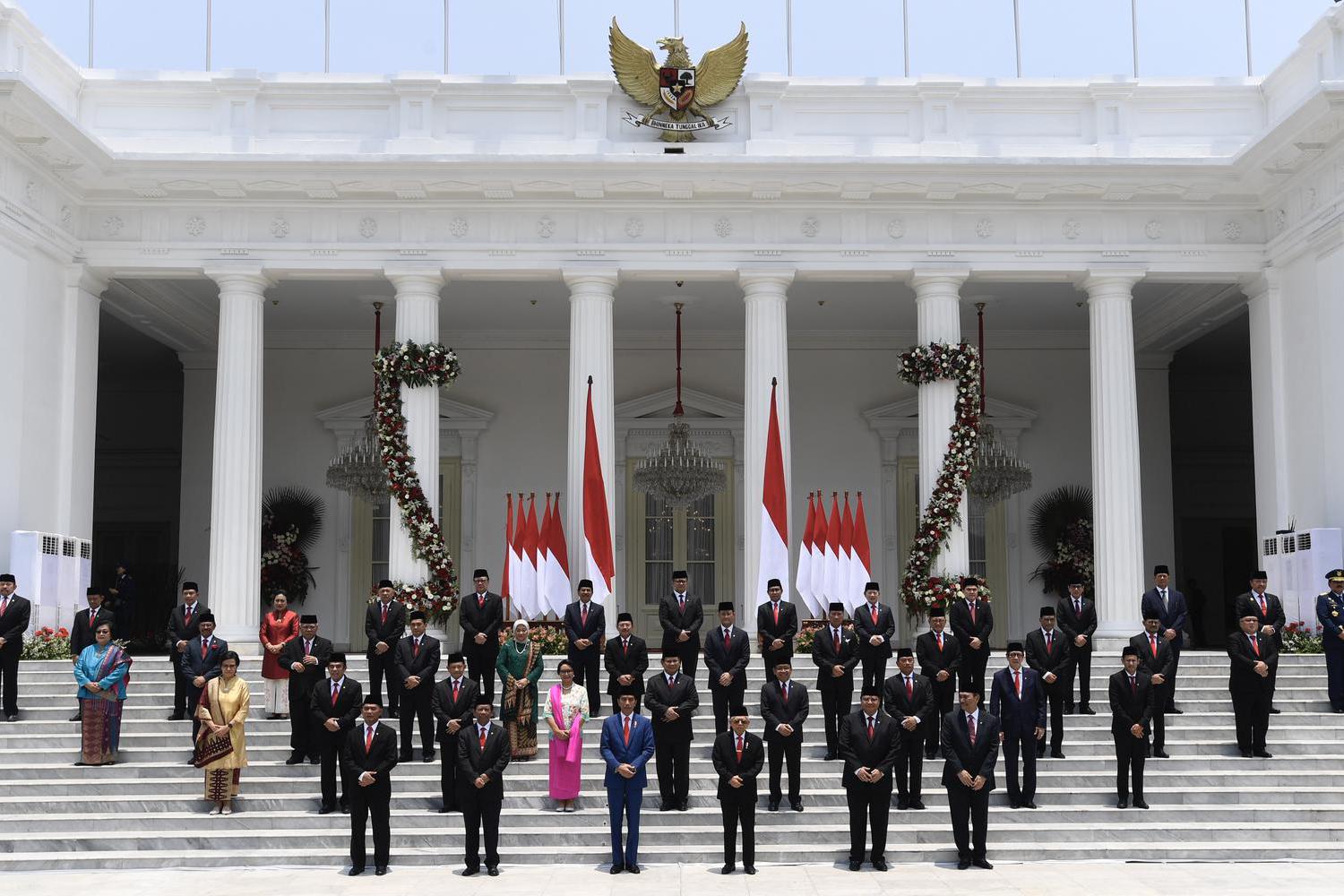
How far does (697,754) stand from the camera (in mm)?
14109

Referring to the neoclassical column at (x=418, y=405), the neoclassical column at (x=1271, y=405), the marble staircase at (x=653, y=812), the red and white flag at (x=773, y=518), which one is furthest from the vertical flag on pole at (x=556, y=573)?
the neoclassical column at (x=1271, y=405)

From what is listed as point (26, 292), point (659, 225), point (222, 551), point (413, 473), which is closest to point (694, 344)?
point (659, 225)

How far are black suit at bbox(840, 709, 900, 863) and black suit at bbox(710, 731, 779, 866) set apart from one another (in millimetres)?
705

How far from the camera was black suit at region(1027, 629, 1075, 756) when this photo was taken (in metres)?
13.8

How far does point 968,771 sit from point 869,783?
0.75 meters

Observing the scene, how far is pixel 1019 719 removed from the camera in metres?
12.9

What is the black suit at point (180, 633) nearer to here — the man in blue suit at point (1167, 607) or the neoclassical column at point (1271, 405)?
the man in blue suit at point (1167, 607)

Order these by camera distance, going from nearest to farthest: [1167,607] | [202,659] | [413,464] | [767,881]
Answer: [767,881], [202,659], [1167,607], [413,464]

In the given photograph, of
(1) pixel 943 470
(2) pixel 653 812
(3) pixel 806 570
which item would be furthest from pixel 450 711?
(1) pixel 943 470

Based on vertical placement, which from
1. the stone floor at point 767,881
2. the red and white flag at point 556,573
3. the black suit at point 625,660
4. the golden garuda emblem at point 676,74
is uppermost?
the golden garuda emblem at point 676,74

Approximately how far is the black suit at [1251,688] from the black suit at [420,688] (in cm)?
724

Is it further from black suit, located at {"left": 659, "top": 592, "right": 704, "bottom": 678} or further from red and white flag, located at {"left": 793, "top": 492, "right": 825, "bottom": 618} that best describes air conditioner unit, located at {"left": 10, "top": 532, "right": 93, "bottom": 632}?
red and white flag, located at {"left": 793, "top": 492, "right": 825, "bottom": 618}

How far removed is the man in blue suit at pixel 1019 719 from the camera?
12828mm

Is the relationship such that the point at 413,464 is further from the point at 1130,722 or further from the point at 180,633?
the point at 1130,722
